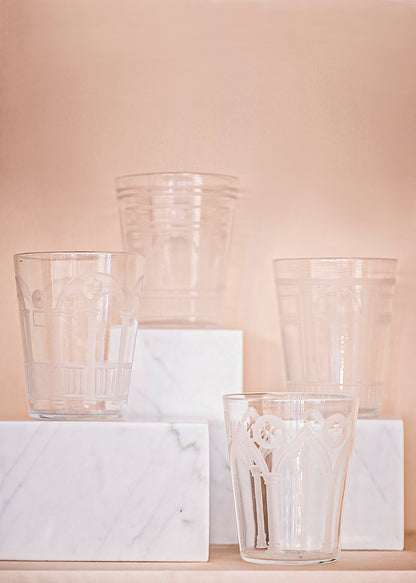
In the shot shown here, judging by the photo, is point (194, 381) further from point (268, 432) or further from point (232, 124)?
point (232, 124)

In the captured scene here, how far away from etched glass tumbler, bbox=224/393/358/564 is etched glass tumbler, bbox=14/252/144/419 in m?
0.15

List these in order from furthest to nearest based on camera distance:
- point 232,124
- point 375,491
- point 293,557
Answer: point 232,124, point 375,491, point 293,557

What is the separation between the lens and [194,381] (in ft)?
3.13

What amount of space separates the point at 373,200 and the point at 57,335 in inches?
18.1

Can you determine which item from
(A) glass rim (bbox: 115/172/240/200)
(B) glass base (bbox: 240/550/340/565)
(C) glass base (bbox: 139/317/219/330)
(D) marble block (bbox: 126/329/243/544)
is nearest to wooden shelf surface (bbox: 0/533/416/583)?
(B) glass base (bbox: 240/550/340/565)

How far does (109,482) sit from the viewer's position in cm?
86

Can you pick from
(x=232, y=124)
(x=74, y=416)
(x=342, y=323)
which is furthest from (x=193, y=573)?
(x=232, y=124)

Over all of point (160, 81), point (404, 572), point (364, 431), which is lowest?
point (404, 572)

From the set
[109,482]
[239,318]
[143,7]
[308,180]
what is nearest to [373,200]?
[308,180]

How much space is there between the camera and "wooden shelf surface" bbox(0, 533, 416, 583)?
81cm

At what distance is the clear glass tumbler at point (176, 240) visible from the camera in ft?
3.14

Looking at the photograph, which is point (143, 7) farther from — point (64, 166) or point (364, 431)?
point (364, 431)

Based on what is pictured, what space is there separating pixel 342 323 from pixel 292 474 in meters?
0.21

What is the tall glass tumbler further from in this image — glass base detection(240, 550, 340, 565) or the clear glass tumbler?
glass base detection(240, 550, 340, 565)
